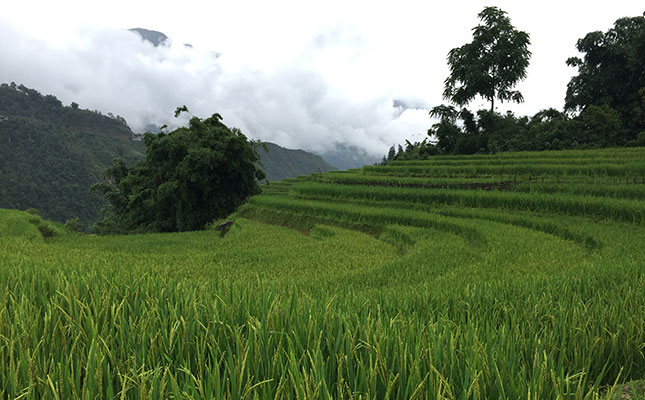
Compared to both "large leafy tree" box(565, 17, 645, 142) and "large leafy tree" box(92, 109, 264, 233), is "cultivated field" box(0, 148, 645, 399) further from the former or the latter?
"large leafy tree" box(565, 17, 645, 142)

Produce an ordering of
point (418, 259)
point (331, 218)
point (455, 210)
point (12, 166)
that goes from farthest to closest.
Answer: point (12, 166) → point (331, 218) → point (455, 210) → point (418, 259)

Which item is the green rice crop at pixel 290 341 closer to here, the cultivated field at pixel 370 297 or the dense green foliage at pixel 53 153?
the cultivated field at pixel 370 297

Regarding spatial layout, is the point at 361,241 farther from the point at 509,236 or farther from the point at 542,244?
the point at 542,244

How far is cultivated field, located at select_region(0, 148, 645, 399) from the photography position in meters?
1.12

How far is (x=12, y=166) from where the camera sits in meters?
72.9

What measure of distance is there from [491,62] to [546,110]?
691cm

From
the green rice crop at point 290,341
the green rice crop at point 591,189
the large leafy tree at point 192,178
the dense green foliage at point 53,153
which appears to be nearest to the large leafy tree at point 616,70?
the green rice crop at point 591,189

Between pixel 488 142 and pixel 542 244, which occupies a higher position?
pixel 488 142

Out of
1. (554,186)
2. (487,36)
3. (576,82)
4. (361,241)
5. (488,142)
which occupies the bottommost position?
(361,241)

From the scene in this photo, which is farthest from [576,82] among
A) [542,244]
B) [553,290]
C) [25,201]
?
[25,201]

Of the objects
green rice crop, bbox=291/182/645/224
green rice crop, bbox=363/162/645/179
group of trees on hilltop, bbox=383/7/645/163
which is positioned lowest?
green rice crop, bbox=291/182/645/224

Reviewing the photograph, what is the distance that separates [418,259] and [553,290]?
3.71 meters

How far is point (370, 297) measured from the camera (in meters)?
3.26

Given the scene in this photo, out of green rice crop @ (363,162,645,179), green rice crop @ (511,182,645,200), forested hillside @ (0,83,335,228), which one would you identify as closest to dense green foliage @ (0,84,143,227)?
forested hillside @ (0,83,335,228)
